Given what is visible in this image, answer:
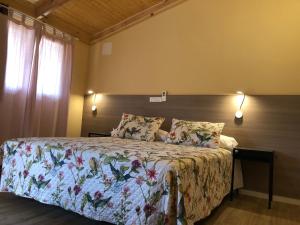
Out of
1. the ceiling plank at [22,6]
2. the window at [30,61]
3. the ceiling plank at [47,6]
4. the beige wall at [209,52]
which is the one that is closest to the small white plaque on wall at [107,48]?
the beige wall at [209,52]

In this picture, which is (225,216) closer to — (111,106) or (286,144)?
(286,144)

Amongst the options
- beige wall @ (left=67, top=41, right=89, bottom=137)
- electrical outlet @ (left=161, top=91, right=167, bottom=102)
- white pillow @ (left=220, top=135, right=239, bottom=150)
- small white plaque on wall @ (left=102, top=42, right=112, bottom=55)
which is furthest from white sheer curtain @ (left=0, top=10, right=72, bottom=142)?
white pillow @ (left=220, top=135, right=239, bottom=150)

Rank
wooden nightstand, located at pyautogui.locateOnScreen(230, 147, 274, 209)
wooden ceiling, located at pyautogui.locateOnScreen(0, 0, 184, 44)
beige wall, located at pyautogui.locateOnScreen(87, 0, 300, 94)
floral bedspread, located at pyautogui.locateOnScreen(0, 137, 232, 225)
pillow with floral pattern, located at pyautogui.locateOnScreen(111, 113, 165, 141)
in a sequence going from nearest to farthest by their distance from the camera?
floral bedspread, located at pyautogui.locateOnScreen(0, 137, 232, 225), wooden nightstand, located at pyautogui.locateOnScreen(230, 147, 274, 209), beige wall, located at pyautogui.locateOnScreen(87, 0, 300, 94), pillow with floral pattern, located at pyautogui.locateOnScreen(111, 113, 165, 141), wooden ceiling, located at pyautogui.locateOnScreen(0, 0, 184, 44)

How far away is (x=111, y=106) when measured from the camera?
454 centimetres

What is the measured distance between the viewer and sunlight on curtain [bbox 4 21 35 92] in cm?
340

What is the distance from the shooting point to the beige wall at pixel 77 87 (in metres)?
4.59

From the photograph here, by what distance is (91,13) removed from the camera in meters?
→ 4.10

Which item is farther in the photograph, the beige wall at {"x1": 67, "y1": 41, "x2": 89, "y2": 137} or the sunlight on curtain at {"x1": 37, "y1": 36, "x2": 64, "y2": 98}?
the beige wall at {"x1": 67, "y1": 41, "x2": 89, "y2": 137}

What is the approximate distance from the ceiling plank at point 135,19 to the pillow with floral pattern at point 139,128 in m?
1.76

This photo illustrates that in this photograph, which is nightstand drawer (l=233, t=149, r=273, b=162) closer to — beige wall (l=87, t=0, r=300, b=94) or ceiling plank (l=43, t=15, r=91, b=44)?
beige wall (l=87, t=0, r=300, b=94)

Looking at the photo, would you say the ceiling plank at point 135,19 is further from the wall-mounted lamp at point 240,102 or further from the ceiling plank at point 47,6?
the wall-mounted lamp at point 240,102

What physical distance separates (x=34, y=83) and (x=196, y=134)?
7.76 feet

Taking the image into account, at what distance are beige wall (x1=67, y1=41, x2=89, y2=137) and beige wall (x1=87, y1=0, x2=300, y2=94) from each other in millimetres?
233

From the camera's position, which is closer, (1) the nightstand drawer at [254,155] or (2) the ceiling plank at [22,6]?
(1) the nightstand drawer at [254,155]
